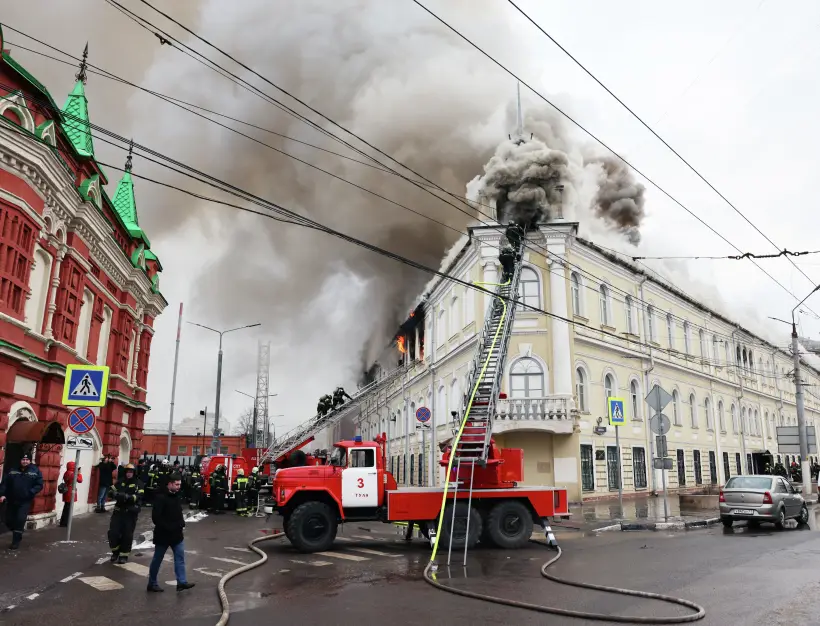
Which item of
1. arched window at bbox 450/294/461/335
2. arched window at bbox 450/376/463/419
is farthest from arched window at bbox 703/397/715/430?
arched window at bbox 450/294/461/335

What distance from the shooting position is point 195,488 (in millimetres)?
25047

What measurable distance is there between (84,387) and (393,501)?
661 cm

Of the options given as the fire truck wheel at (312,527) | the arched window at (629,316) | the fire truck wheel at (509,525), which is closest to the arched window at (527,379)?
the arched window at (629,316)

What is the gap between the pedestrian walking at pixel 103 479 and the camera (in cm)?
2069

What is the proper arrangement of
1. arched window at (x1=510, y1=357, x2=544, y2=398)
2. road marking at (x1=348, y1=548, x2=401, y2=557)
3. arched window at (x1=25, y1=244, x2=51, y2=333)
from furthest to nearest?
arched window at (x1=510, y1=357, x2=544, y2=398)
arched window at (x1=25, y1=244, x2=51, y2=333)
road marking at (x1=348, y1=548, x2=401, y2=557)

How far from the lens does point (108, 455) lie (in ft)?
73.8

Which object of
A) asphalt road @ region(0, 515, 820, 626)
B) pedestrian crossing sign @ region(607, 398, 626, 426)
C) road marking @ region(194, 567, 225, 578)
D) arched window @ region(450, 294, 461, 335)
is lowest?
road marking @ region(194, 567, 225, 578)

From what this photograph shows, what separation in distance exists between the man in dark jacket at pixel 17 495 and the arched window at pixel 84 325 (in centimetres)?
814

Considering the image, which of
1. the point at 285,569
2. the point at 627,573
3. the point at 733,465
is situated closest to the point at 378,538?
the point at 285,569

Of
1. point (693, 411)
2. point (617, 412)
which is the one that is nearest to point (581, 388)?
point (617, 412)

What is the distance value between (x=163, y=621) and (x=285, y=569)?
3.71m

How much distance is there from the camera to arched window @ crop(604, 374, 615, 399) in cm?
2886

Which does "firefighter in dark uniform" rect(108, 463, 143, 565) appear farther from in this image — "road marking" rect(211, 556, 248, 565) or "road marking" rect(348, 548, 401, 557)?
"road marking" rect(348, 548, 401, 557)

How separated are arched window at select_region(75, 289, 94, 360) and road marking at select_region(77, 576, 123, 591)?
1187cm
